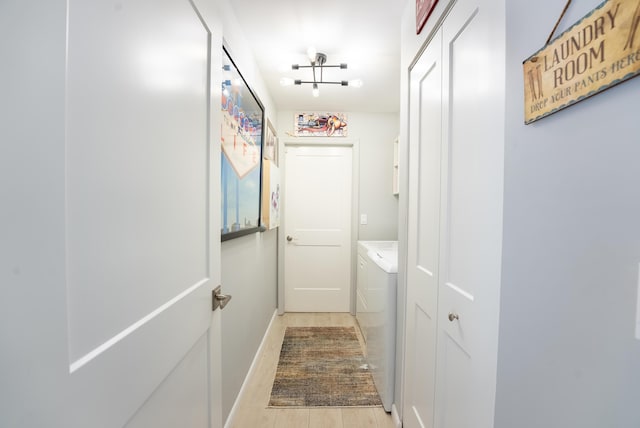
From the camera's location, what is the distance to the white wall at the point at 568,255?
16.6 inches

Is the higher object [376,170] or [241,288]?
[376,170]

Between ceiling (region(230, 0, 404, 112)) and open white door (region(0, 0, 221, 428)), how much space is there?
1.00m

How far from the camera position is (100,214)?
1.58 ft

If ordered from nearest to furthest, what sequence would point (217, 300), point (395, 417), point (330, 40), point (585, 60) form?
point (585, 60) → point (217, 300) → point (395, 417) → point (330, 40)

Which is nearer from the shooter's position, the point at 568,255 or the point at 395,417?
the point at 568,255

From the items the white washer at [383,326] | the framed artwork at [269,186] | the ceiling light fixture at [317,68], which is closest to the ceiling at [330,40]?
the ceiling light fixture at [317,68]

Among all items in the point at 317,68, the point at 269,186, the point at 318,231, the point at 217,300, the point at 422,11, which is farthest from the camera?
the point at 318,231

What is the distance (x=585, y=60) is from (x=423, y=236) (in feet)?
2.91

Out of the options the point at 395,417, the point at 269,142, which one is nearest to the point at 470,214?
the point at 395,417

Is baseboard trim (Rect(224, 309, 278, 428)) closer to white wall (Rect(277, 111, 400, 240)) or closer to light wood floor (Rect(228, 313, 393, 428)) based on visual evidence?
light wood floor (Rect(228, 313, 393, 428))

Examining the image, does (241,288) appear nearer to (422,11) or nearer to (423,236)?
(423,236)

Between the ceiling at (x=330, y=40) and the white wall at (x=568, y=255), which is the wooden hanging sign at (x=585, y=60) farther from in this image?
the ceiling at (x=330, y=40)


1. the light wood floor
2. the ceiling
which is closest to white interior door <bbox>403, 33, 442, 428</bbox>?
the light wood floor

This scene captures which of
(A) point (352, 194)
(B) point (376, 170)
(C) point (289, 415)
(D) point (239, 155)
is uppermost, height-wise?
(B) point (376, 170)
